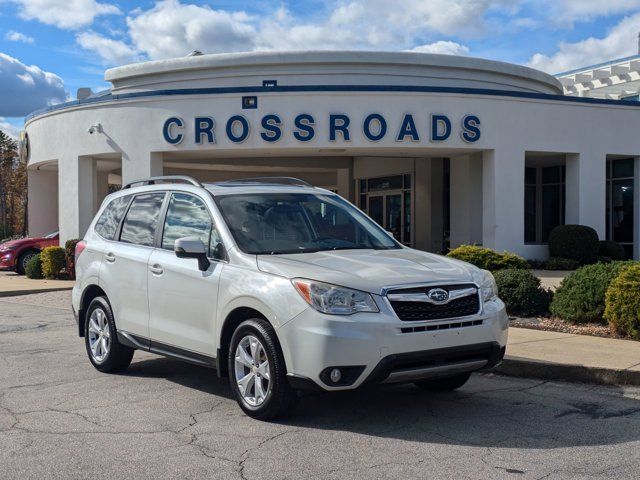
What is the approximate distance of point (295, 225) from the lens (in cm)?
697

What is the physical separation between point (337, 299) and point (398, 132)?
16.2 m

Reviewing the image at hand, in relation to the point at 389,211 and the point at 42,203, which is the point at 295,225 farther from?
the point at 42,203

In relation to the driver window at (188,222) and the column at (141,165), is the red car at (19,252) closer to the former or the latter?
the column at (141,165)

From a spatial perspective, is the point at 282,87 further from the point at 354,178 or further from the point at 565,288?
the point at 565,288

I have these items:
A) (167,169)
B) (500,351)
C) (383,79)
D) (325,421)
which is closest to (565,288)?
(500,351)

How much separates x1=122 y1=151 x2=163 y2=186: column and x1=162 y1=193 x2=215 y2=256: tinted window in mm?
15362

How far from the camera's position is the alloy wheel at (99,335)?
8.09 meters

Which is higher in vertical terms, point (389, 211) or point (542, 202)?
point (542, 202)

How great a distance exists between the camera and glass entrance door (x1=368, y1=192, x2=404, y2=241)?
95.1 feet

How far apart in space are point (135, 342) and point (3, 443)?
202cm

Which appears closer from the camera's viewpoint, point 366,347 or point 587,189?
point 366,347

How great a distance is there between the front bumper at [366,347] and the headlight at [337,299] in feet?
0.18

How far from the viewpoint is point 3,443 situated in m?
5.62

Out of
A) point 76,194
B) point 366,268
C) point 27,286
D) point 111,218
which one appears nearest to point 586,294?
point 366,268
